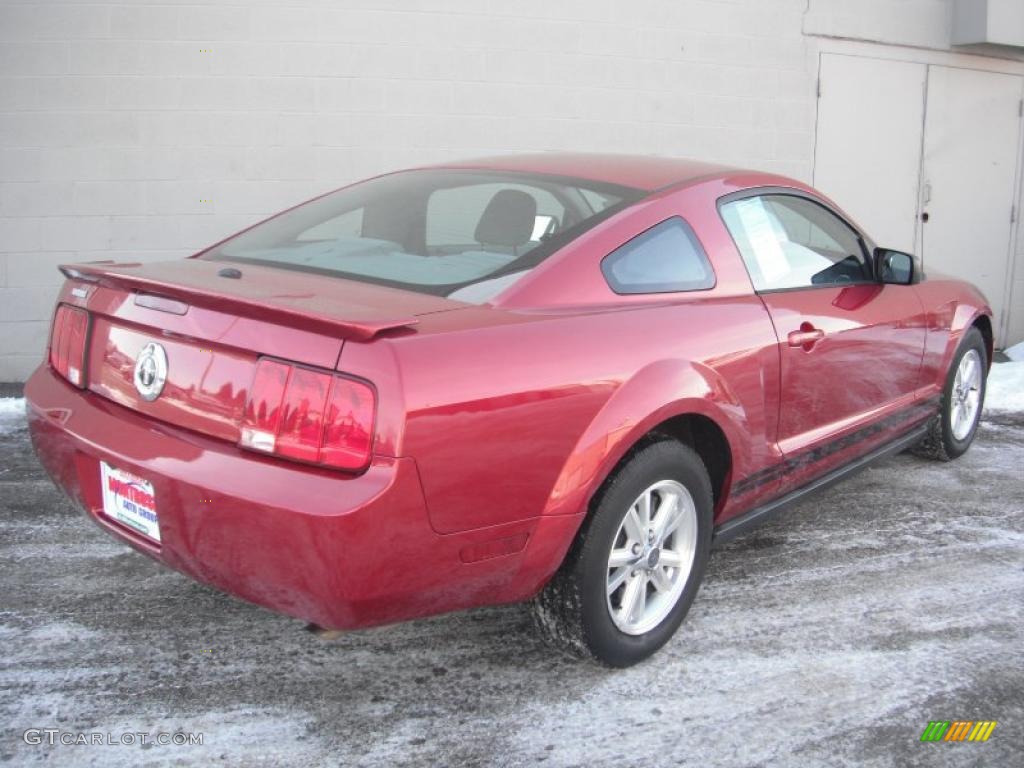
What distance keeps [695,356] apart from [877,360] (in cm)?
131

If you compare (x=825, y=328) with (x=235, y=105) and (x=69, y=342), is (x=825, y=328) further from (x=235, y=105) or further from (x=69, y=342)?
(x=235, y=105)

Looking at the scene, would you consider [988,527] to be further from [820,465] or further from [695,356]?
[695,356]

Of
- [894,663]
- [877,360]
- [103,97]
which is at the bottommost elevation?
[894,663]

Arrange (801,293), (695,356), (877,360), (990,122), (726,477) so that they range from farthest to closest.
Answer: (990,122)
(877,360)
(801,293)
(726,477)
(695,356)

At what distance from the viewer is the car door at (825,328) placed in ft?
11.1

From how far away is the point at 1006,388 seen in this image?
23.4 ft

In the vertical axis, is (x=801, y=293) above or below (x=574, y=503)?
above

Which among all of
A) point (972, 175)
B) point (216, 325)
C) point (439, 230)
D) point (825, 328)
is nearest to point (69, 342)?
point (216, 325)

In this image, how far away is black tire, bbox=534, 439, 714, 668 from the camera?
8.78 feet

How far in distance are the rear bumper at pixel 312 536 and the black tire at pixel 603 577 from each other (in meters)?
0.13

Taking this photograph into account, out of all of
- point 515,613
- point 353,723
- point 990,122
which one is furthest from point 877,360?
point 990,122

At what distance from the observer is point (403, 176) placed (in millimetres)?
3674

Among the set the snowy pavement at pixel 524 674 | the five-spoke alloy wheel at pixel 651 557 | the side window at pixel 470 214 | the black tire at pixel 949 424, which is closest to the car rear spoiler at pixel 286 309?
the side window at pixel 470 214

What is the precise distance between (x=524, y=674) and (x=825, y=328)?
1637mm
